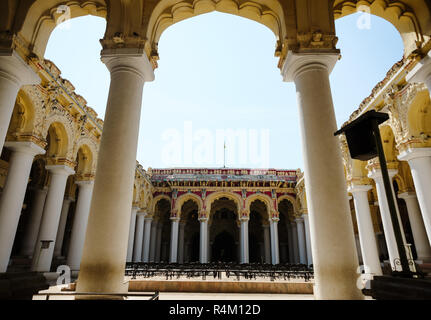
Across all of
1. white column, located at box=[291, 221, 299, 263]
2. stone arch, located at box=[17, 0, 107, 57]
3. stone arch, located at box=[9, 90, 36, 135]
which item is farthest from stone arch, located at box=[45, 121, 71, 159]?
white column, located at box=[291, 221, 299, 263]

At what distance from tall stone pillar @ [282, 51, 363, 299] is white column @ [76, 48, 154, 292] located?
2.32 metres

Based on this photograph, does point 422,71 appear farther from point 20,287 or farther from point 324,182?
point 20,287

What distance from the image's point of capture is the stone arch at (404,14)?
4266 millimetres

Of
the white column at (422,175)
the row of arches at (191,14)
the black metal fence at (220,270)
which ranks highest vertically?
the row of arches at (191,14)

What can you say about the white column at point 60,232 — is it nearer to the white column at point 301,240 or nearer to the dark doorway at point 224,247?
the white column at point 301,240

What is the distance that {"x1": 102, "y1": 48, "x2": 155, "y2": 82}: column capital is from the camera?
13.0 ft

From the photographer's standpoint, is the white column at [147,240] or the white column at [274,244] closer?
the white column at [274,244]

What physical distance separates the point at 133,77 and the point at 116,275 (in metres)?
2.72

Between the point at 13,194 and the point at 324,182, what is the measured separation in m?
7.70

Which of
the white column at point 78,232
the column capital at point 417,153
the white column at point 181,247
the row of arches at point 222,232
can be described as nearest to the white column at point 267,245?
the row of arches at point 222,232

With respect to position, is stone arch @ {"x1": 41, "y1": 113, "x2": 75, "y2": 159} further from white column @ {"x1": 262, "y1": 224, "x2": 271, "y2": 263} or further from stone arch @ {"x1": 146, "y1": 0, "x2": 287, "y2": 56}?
white column @ {"x1": 262, "y1": 224, "x2": 271, "y2": 263}

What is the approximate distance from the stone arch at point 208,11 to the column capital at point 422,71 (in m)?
2.21

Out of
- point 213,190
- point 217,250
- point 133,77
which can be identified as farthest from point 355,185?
point 217,250
